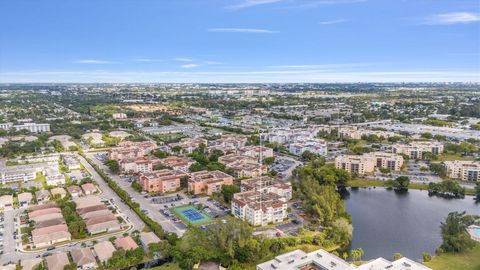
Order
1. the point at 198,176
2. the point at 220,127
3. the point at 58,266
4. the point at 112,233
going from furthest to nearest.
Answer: the point at 220,127
the point at 198,176
the point at 112,233
the point at 58,266

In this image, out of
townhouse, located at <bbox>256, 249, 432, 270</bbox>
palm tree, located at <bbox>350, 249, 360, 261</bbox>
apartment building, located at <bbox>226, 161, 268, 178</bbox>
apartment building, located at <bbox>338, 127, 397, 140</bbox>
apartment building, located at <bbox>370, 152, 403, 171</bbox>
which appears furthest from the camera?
apartment building, located at <bbox>338, 127, 397, 140</bbox>

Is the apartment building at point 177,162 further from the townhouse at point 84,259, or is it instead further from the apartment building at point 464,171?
the apartment building at point 464,171

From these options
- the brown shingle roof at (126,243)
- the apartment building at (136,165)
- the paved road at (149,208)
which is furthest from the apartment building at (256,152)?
the brown shingle roof at (126,243)

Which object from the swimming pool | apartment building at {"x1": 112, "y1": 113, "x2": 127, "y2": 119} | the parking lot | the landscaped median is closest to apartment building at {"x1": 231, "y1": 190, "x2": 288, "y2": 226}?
the landscaped median

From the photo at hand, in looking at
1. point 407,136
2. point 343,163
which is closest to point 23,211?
point 343,163

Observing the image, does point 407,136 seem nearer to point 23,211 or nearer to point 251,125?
point 251,125

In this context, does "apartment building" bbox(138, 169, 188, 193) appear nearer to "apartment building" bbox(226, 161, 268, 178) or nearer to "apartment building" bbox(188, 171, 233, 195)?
"apartment building" bbox(188, 171, 233, 195)
